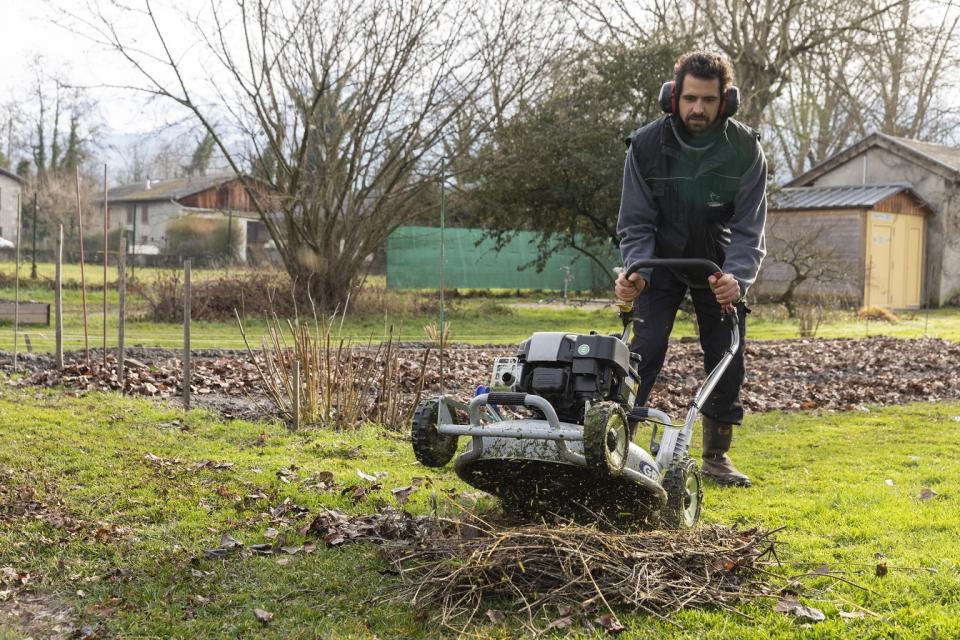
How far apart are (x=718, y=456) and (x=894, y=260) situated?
88.9 ft

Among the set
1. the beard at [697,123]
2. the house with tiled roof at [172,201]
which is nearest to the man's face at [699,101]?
the beard at [697,123]

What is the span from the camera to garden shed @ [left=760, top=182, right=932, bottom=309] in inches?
1112

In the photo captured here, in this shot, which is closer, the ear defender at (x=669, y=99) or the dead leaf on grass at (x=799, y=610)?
the dead leaf on grass at (x=799, y=610)

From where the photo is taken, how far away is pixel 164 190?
61094 mm

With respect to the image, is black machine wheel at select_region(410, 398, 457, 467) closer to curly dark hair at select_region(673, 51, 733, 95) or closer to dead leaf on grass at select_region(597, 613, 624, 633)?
dead leaf on grass at select_region(597, 613, 624, 633)

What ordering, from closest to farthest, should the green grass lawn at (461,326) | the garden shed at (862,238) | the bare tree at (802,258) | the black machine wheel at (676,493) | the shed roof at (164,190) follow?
the black machine wheel at (676,493) < the green grass lawn at (461,326) < the bare tree at (802,258) < the garden shed at (862,238) < the shed roof at (164,190)

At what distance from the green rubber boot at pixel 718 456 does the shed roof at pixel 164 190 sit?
50.3 m

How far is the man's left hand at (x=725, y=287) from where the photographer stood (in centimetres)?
430

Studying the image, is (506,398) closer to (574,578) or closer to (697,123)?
(574,578)

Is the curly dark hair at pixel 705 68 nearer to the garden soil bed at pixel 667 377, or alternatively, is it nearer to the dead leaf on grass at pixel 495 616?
the dead leaf on grass at pixel 495 616

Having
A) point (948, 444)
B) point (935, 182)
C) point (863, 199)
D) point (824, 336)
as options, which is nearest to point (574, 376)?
point (948, 444)

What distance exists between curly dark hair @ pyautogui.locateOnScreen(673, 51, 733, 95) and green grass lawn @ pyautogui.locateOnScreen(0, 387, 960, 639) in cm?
207

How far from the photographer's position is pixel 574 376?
382 centimetres

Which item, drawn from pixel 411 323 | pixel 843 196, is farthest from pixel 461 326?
pixel 843 196
